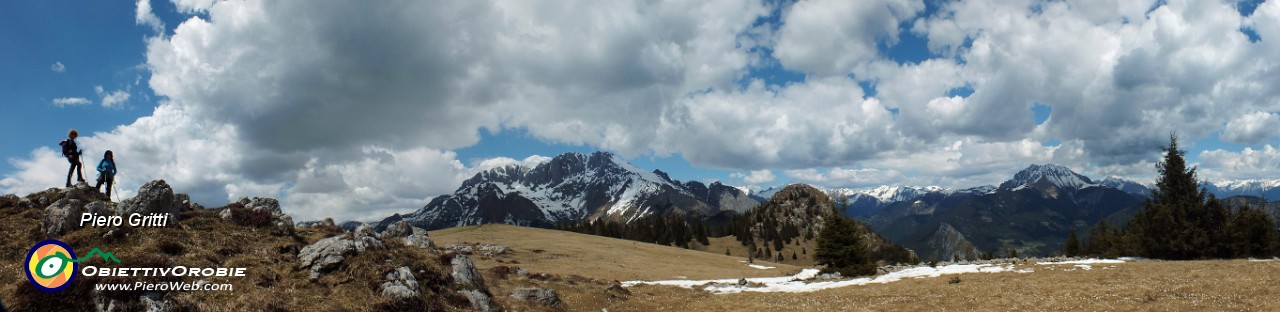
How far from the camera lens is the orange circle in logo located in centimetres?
1647

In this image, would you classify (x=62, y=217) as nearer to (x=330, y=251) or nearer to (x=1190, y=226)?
(x=330, y=251)

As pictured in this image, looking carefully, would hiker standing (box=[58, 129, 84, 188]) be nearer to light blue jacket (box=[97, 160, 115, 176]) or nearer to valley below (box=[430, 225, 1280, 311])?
light blue jacket (box=[97, 160, 115, 176])

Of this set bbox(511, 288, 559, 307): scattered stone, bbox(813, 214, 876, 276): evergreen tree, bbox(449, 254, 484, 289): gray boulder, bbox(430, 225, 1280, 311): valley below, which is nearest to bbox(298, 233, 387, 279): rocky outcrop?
bbox(449, 254, 484, 289): gray boulder

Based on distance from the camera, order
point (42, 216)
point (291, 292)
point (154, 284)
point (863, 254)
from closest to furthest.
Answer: point (154, 284) < point (291, 292) < point (42, 216) < point (863, 254)

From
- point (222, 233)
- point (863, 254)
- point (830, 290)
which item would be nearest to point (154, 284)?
point (222, 233)

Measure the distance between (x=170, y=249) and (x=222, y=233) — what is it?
364cm

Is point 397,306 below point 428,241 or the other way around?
below

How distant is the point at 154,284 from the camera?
1784 cm

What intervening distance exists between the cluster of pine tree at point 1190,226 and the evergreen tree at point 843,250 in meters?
25.4

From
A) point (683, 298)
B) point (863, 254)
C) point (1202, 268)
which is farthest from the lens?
point (863, 254)

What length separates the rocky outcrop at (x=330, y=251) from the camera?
2256 centimetres

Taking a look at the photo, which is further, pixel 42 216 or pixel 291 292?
pixel 42 216

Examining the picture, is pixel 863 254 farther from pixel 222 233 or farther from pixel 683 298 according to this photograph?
pixel 222 233

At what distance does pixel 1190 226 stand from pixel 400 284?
213 ft
